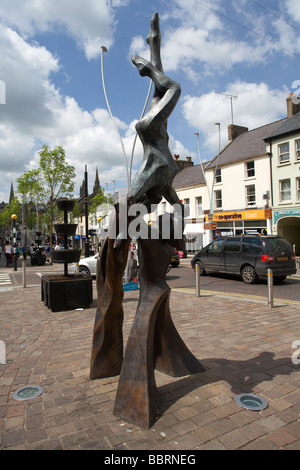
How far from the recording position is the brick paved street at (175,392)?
2.81 m

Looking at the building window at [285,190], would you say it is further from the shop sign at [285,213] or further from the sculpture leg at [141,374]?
the sculpture leg at [141,374]

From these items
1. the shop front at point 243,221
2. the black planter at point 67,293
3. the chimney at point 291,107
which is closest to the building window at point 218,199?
the shop front at point 243,221

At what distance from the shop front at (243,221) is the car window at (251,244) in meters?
11.5

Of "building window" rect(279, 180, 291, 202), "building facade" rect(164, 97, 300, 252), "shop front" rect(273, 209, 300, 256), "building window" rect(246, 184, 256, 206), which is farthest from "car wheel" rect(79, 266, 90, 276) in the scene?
"building window" rect(246, 184, 256, 206)

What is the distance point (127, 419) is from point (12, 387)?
1.66 meters

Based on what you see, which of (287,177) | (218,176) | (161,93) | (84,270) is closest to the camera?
(161,93)

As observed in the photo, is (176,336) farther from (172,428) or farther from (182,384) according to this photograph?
(172,428)

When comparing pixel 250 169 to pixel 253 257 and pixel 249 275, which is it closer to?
pixel 253 257

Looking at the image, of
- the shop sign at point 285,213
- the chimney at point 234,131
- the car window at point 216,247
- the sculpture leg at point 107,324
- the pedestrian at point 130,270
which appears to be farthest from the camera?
the chimney at point 234,131

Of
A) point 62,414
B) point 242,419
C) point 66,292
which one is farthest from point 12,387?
point 66,292

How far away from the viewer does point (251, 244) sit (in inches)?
491

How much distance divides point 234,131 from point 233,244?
75.0 feet

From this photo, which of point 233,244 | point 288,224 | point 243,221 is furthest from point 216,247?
point 243,221
